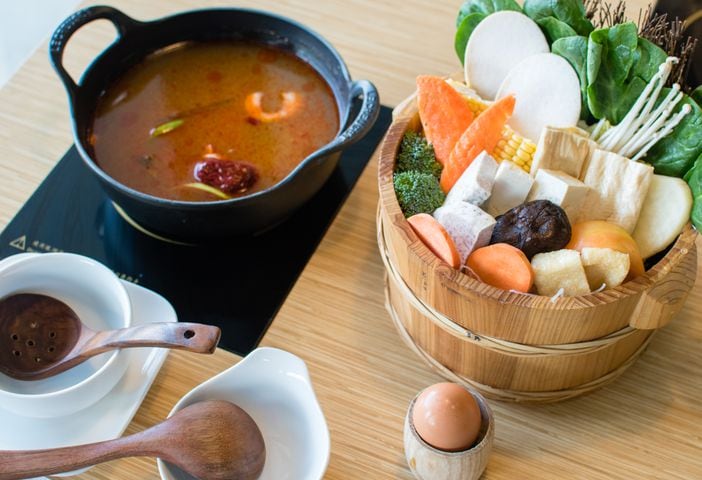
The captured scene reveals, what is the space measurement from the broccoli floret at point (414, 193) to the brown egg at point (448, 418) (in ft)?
0.79

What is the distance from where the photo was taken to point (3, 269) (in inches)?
42.9

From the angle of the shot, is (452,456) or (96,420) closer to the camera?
(452,456)

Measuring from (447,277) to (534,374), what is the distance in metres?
0.21

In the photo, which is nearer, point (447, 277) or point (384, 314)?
point (447, 277)

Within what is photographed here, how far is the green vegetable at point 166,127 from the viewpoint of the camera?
138cm

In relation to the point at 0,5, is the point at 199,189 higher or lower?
higher

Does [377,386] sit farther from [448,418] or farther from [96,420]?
[96,420]

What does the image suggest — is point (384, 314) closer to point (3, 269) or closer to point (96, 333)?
point (96, 333)

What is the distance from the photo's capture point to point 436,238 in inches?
40.0

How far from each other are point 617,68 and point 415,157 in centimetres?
31

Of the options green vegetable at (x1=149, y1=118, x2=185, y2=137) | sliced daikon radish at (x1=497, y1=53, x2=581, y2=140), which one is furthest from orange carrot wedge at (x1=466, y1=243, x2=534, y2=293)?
green vegetable at (x1=149, y1=118, x2=185, y2=137)

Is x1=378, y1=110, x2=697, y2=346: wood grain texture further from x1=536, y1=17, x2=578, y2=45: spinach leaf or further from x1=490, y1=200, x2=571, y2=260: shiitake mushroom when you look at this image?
x1=536, y1=17, x2=578, y2=45: spinach leaf

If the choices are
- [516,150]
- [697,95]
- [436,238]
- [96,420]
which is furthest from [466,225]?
[96,420]

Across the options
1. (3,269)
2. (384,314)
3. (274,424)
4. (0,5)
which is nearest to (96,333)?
(3,269)
